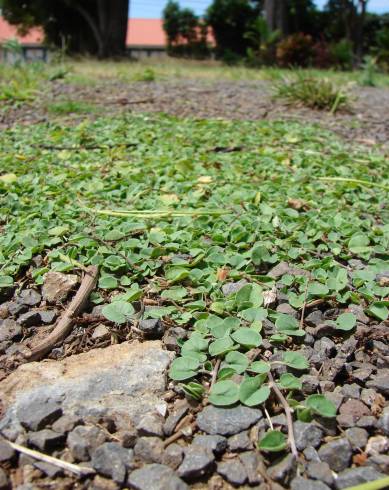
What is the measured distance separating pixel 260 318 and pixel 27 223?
993 mm

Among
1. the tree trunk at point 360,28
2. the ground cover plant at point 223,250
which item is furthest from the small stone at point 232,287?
the tree trunk at point 360,28

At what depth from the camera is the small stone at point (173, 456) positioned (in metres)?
1.01

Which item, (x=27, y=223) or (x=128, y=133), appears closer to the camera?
(x=27, y=223)

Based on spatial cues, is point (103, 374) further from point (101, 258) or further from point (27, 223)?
point (27, 223)

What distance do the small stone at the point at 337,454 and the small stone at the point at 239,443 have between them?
0.14 metres

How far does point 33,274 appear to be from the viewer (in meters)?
1.63

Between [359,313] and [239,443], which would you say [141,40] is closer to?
[359,313]

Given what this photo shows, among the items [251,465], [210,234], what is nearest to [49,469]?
[251,465]

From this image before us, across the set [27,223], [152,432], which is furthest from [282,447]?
[27,223]

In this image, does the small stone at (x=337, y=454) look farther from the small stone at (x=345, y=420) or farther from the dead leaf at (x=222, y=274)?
the dead leaf at (x=222, y=274)

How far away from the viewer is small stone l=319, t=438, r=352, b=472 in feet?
3.33

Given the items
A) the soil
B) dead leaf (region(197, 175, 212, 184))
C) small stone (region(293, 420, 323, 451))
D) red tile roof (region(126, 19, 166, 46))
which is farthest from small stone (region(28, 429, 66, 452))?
red tile roof (region(126, 19, 166, 46))

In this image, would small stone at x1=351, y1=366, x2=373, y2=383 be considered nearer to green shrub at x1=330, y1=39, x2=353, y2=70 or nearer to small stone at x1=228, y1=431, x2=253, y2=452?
small stone at x1=228, y1=431, x2=253, y2=452

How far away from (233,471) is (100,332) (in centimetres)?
57
